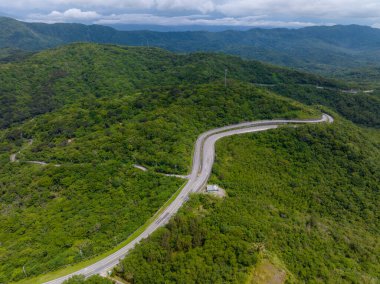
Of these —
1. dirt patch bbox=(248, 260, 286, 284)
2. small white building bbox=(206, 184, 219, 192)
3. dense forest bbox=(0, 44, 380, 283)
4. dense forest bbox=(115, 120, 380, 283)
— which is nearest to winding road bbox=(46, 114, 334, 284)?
dense forest bbox=(0, 44, 380, 283)

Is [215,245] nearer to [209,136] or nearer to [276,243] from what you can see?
[276,243]

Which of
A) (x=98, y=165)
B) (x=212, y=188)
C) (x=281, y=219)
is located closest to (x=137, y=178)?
(x=98, y=165)

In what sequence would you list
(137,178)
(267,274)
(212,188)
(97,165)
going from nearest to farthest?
(267,274)
(212,188)
(137,178)
(97,165)

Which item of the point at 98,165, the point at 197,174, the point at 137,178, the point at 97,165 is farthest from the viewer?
the point at 97,165

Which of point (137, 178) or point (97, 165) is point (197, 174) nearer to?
point (137, 178)

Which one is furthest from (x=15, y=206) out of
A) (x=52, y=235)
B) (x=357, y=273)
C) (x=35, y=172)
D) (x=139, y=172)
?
(x=357, y=273)

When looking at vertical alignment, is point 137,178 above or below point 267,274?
above

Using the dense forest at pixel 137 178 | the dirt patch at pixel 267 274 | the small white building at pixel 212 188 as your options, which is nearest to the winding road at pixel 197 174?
the dense forest at pixel 137 178
